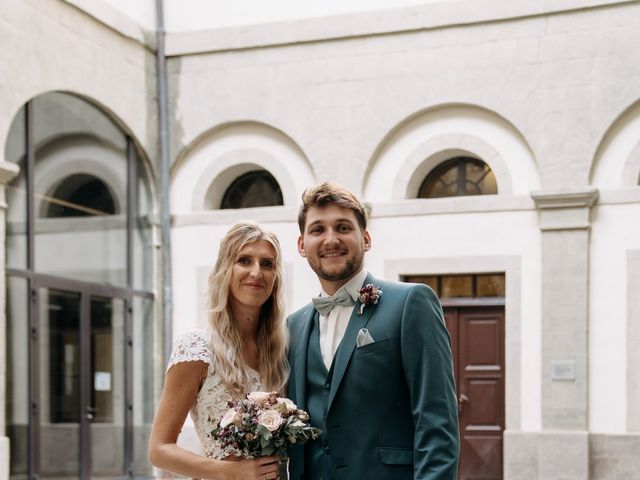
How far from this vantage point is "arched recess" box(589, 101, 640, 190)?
44.5 ft

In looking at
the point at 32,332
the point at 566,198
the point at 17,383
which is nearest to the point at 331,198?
the point at 17,383

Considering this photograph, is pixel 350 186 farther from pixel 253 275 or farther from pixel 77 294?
pixel 253 275

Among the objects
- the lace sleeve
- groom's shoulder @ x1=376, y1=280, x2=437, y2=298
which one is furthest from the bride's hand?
groom's shoulder @ x1=376, y1=280, x2=437, y2=298

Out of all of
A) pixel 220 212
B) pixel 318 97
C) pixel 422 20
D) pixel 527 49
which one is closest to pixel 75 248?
pixel 220 212

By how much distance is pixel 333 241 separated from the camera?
4.11 meters

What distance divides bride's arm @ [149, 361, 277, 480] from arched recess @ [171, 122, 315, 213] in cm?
1063

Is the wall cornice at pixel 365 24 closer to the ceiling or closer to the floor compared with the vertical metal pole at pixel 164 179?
closer to the ceiling

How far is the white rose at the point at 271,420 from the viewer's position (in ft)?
Result: 12.6

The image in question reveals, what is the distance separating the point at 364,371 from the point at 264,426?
1.40ft

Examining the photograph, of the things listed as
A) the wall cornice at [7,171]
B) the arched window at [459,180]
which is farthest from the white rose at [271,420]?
the arched window at [459,180]

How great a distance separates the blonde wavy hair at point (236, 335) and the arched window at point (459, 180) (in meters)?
10.2

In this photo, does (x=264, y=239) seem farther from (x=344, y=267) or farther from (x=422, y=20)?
(x=422, y=20)

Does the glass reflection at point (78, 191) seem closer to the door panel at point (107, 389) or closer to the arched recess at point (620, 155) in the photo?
the door panel at point (107, 389)

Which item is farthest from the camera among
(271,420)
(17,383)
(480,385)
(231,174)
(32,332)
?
(231,174)
